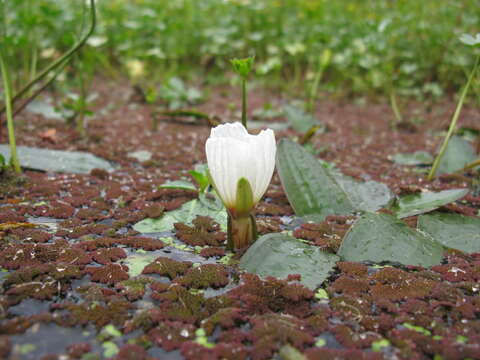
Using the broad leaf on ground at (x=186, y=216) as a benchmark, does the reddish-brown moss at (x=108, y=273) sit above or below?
below

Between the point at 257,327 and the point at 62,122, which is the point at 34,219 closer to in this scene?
the point at 257,327

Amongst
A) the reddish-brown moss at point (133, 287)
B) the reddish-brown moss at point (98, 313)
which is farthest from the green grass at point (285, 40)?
the reddish-brown moss at point (98, 313)

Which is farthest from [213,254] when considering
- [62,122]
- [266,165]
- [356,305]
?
[62,122]

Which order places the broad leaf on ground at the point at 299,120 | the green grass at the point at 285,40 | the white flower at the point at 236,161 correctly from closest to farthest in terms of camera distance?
the white flower at the point at 236,161 → the broad leaf on ground at the point at 299,120 → the green grass at the point at 285,40

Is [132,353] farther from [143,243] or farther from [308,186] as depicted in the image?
[308,186]

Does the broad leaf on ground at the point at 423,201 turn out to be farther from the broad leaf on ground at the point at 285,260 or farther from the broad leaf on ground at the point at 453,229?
the broad leaf on ground at the point at 285,260

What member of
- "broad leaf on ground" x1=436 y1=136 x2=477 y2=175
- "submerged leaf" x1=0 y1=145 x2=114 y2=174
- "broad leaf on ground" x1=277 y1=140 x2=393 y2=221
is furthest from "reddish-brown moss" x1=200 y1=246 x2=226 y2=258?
"broad leaf on ground" x1=436 y1=136 x2=477 y2=175
